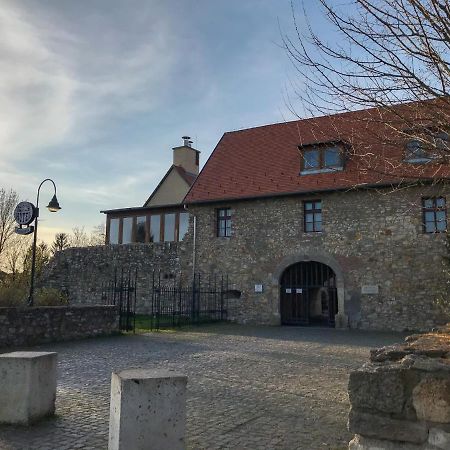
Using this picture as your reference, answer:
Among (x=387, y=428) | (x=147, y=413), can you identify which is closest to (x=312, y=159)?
(x=147, y=413)

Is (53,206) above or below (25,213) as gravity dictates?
above

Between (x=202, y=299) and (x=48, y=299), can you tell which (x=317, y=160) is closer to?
(x=202, y=299)

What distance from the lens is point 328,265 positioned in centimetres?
1864

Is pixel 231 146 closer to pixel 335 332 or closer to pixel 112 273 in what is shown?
pixel 112 273

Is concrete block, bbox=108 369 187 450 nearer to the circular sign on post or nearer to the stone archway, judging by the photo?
the circular sign on post

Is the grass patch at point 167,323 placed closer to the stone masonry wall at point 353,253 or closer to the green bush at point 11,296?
the stone masonry wall at point 353,253

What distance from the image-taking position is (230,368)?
9.10 meters

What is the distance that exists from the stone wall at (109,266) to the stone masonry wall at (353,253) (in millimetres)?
1936

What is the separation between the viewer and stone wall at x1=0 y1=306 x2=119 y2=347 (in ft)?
38.3

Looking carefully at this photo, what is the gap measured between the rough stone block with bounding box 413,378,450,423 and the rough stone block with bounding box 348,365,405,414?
0.11 metres

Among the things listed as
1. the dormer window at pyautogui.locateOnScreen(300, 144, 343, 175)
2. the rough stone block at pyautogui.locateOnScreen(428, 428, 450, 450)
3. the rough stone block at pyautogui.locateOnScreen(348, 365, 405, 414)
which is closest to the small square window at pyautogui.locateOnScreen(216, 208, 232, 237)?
the dormer window at pyautogui.locateOnScreen(300, 144, 343, 175)

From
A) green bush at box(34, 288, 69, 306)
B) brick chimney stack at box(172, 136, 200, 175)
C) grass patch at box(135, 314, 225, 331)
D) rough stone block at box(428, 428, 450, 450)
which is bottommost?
grass patch at box(135, 314, 225, 331)

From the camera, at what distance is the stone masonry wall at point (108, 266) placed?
22.9 meters

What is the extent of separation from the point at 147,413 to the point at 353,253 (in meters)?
15.0
